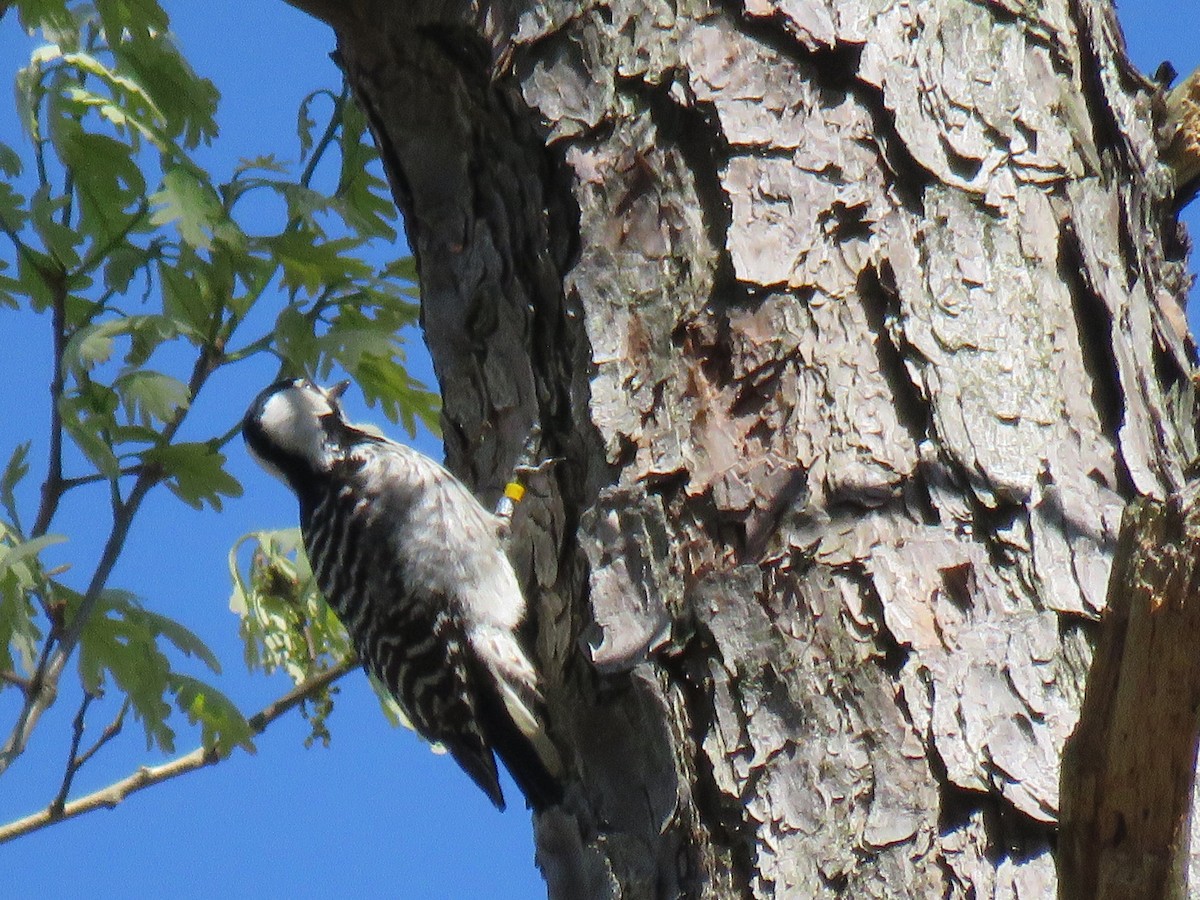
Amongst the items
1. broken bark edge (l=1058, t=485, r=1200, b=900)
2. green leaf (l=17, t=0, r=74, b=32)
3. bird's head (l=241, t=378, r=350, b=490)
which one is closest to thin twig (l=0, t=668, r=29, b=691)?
bird's head (l=241, t=378, r=350, b=490)

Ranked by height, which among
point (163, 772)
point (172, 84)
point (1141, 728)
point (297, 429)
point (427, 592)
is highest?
point (172, 84)

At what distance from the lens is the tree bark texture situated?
82.7 inches

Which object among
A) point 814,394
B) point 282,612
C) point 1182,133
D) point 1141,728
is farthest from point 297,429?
point 1141,728

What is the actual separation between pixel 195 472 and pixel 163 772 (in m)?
0.87

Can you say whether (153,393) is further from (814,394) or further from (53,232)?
(814,394)

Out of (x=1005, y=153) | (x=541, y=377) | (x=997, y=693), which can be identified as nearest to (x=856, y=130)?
(x=1005, y=153)

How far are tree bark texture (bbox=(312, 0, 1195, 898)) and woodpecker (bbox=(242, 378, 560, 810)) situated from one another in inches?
18.0

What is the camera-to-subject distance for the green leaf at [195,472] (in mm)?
3217

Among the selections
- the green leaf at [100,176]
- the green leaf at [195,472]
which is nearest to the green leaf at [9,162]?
the green leaf at [100,176]

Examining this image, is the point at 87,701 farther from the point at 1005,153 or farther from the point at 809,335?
the point at 1005,153

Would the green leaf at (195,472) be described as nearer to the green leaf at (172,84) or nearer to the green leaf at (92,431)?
the green leaf at (92,431)

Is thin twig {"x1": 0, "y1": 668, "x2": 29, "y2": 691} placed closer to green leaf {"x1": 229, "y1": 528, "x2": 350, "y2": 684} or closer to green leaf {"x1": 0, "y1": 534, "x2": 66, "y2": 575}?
green leaf {"x1": 0, "y1": 534, "x2": 66, "y2": 575}

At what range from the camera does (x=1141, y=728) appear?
151 centimetres

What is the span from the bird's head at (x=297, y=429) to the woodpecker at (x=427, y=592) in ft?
0.04
